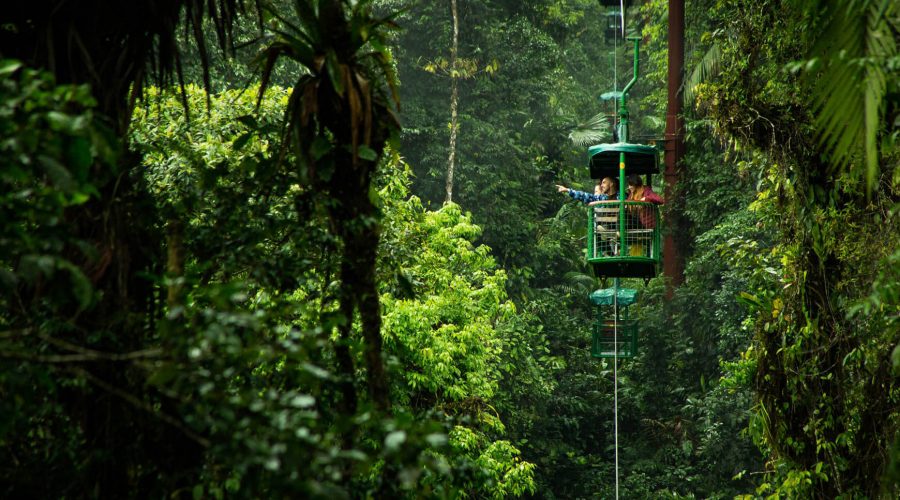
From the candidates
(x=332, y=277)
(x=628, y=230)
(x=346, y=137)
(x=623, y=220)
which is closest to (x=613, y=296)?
(x=628, y=230)

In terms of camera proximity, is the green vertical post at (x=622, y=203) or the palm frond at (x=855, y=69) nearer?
the palm frond at (x=855, y=69)

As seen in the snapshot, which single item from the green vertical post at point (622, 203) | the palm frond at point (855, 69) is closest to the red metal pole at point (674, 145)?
the green vertical post at point (622, 203)

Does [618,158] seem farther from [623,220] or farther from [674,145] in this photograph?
[674,145]

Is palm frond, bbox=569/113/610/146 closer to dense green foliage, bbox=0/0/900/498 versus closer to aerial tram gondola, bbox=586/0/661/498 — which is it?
dense green foliage, bbox=0/0/900/498

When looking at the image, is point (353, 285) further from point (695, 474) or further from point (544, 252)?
point (544, 252)

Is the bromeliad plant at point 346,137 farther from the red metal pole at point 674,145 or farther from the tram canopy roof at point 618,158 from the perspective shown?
the red metal pole at point 674,145

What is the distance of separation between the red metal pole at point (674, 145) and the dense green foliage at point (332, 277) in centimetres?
42

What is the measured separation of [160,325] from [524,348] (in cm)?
1453

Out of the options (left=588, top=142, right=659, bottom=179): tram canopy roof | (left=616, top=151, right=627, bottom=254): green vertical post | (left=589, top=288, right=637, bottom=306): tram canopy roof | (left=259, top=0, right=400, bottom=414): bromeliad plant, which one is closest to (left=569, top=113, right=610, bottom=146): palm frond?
(left=589, top=288, right=637, bottom=306): tram canopy roof

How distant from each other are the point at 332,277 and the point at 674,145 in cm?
1215

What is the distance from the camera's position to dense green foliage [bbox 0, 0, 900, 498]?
3.00 m

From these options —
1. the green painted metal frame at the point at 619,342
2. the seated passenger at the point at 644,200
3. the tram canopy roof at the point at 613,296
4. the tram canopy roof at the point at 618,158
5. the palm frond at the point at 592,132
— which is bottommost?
the green painted metal frame at the point at 619,342

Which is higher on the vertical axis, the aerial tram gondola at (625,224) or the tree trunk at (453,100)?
the tree trunk at (453,100)

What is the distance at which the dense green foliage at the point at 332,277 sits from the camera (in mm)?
3004
